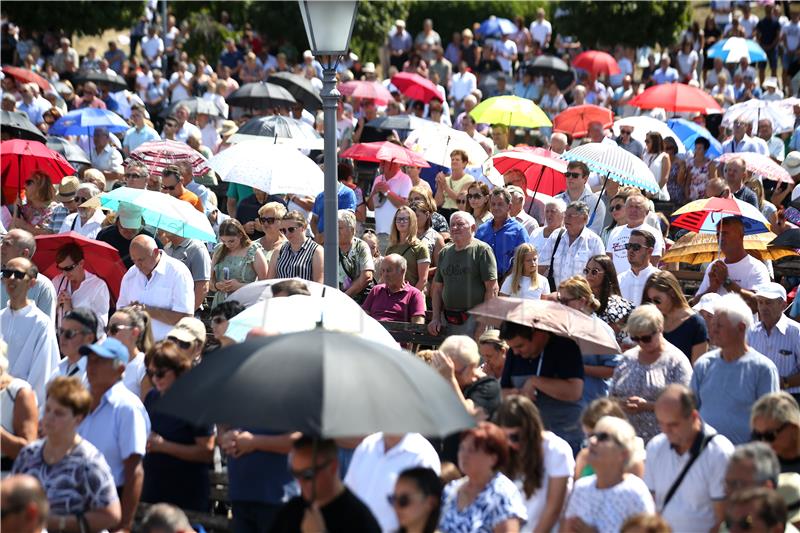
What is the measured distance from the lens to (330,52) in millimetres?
9156

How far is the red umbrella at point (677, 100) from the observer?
20.4m

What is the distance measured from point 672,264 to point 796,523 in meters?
6.27

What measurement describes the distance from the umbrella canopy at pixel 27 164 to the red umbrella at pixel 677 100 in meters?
9.04

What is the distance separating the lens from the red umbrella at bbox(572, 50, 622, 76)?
27172mm

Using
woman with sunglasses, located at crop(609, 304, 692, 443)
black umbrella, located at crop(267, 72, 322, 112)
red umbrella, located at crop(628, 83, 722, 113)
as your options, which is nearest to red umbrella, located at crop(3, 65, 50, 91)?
black umbrella, located at crop(267, 72, 322, 112)

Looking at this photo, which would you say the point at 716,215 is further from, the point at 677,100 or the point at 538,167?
the point at 677,100

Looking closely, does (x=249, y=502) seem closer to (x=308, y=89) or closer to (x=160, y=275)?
(x=160, y=275)

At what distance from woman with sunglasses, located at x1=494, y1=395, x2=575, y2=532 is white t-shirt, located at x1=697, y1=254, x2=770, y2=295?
13.7ft

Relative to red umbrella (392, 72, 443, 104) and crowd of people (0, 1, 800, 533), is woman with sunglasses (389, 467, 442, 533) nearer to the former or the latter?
crowd of people (0, 1, 800, 533)

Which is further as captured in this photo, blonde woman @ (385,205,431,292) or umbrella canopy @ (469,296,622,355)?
blonde woman @ (385,205,431,292)

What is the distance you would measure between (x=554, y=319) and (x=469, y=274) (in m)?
3.09

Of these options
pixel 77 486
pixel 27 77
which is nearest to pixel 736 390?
pixel 77 486

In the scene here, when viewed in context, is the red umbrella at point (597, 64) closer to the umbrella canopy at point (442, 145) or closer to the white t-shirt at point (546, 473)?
the umbrella canopy at point (442, 145)

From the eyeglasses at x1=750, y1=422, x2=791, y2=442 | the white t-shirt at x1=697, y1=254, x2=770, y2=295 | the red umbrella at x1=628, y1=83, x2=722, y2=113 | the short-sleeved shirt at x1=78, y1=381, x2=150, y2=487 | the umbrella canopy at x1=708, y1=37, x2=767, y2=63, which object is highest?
the umbrella canopy at x1=708, y1=37, x2=767, y2=63
